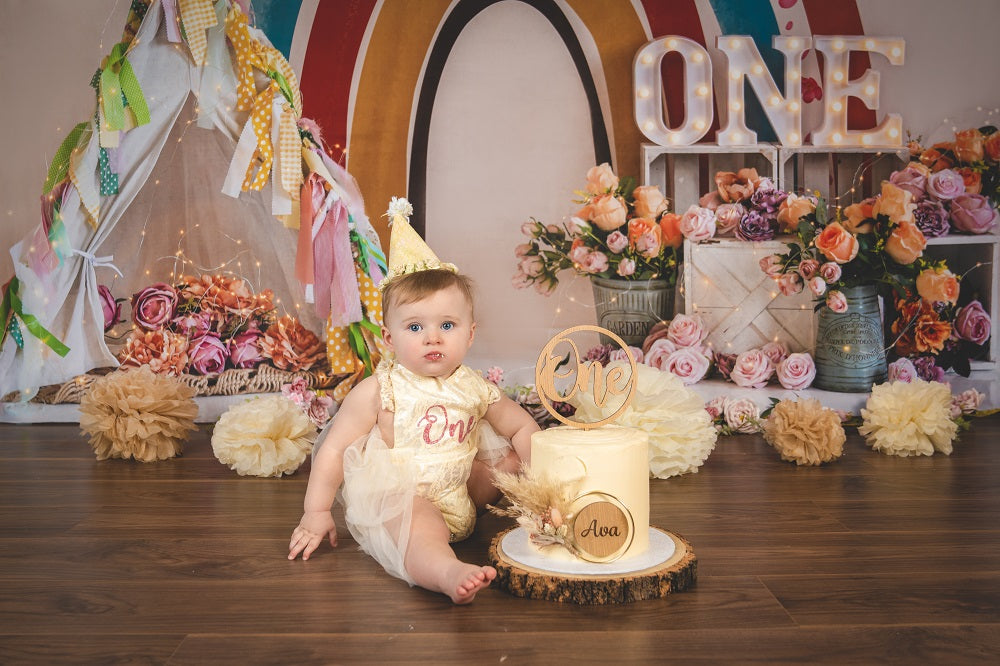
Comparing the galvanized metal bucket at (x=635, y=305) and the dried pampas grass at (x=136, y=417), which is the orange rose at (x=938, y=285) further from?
the dried pampas grass at (x=136, y=417)

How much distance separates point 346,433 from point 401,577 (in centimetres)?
37

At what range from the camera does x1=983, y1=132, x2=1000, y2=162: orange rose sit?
3.38 m

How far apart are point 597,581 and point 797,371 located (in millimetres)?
1943

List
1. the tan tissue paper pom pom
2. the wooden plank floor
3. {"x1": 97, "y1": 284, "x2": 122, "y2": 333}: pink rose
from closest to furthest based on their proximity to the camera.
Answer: the wooden plank floor, the tan tissue paper pom pom, {"x1": 97, "y1": 284, "x2": 122, "y2": 333}: pink rose

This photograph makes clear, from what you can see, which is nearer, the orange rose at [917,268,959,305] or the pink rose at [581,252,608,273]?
the orange rose at [917,268,959,305]

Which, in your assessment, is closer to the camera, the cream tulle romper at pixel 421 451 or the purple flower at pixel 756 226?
the cream tulle romper at pixel 421 451

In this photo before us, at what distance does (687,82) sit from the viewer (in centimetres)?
380

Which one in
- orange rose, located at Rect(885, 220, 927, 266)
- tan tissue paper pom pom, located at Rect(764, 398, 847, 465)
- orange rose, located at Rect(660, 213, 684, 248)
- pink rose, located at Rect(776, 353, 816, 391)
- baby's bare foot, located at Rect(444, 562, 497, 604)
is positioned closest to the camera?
baby's bare foot, located at Rect(444, 562, 497, 604)

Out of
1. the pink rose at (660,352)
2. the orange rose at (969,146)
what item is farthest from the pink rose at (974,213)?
the pink rose at (660,352)

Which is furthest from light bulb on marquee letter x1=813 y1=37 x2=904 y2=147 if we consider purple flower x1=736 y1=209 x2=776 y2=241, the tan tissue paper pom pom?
the tan tissue paper pom pom

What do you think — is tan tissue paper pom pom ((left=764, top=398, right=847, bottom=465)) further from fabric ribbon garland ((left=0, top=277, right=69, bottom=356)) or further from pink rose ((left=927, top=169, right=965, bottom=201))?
fabric ribbon garland ((left=0, top=277, right=69, bottom=356))

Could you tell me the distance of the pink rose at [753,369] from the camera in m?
3.32

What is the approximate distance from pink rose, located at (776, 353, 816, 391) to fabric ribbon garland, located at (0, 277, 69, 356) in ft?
8.48

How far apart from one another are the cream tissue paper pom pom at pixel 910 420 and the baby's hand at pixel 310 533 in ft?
5.65
